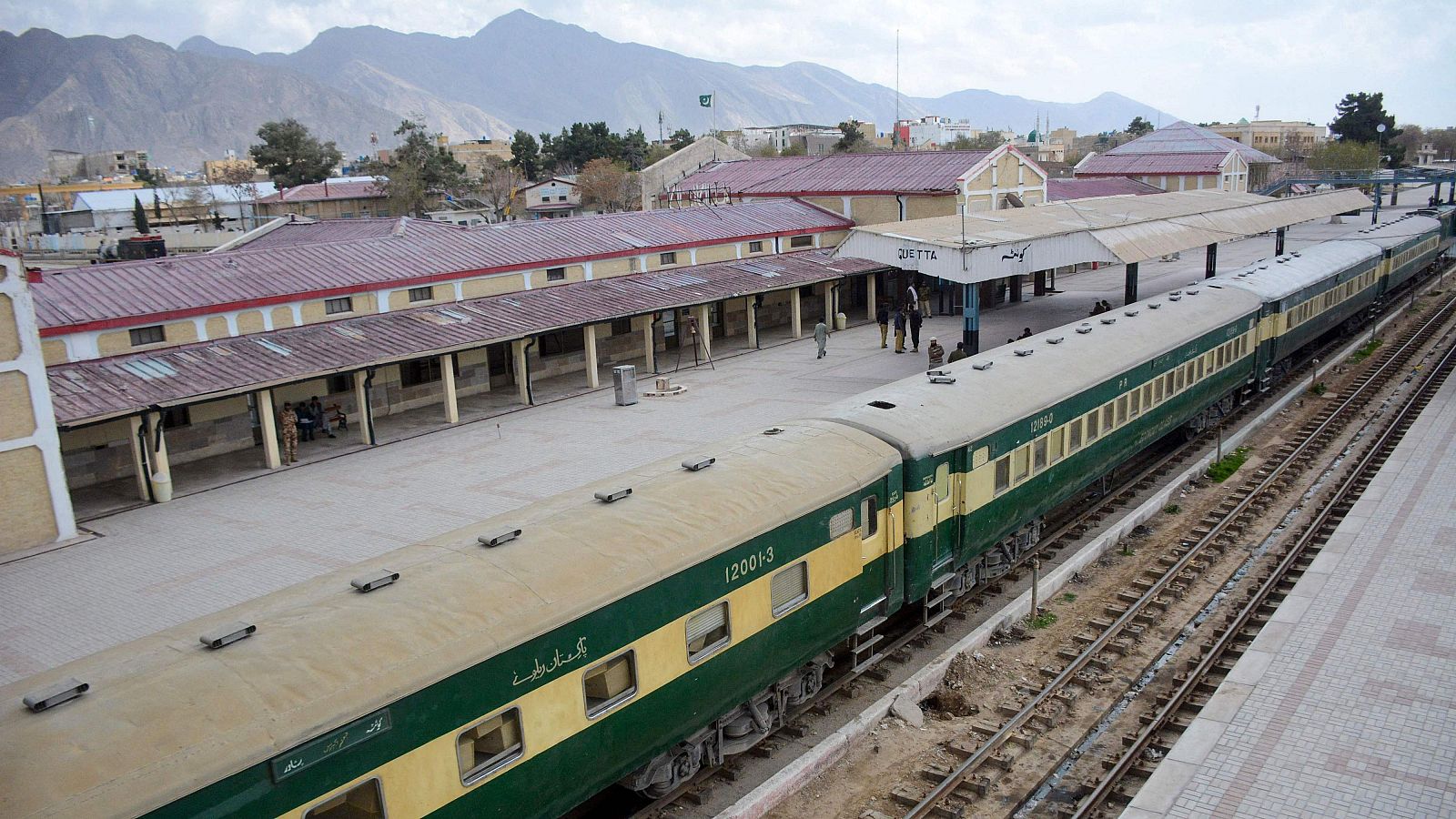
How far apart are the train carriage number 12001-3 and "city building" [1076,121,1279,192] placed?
66.9 m

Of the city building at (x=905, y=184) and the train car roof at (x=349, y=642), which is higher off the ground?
the city building at (x=905, y=184)

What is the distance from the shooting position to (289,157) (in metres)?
88.7

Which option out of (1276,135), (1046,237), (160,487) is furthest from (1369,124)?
(160,487)

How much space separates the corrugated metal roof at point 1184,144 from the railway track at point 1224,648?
210ft

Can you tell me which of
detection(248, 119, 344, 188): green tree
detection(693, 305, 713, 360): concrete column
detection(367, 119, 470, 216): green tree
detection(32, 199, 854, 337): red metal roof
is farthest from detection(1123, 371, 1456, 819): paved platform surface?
detection(248, 119, 344, 188): green tree

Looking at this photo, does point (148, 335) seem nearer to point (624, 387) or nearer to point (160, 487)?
point (160, 487)

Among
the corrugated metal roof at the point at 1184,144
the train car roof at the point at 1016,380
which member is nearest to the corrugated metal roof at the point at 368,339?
the train car roof at the point at 1016,380

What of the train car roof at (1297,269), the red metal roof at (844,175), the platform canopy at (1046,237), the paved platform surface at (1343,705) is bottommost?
the paved platform surface at (1343,705)

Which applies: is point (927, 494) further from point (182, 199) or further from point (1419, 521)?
point (182, 199)

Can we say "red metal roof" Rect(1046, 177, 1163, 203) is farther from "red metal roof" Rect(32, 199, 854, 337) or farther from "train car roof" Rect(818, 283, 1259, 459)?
"train car roof" Rect(818, 283, 1259, 459)

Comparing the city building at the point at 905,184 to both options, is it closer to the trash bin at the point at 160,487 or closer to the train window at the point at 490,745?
the trash bin at the point at 160,487

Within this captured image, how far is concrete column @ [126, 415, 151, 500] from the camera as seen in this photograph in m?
22.0

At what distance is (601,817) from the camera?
1055cm

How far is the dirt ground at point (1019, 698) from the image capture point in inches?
434
